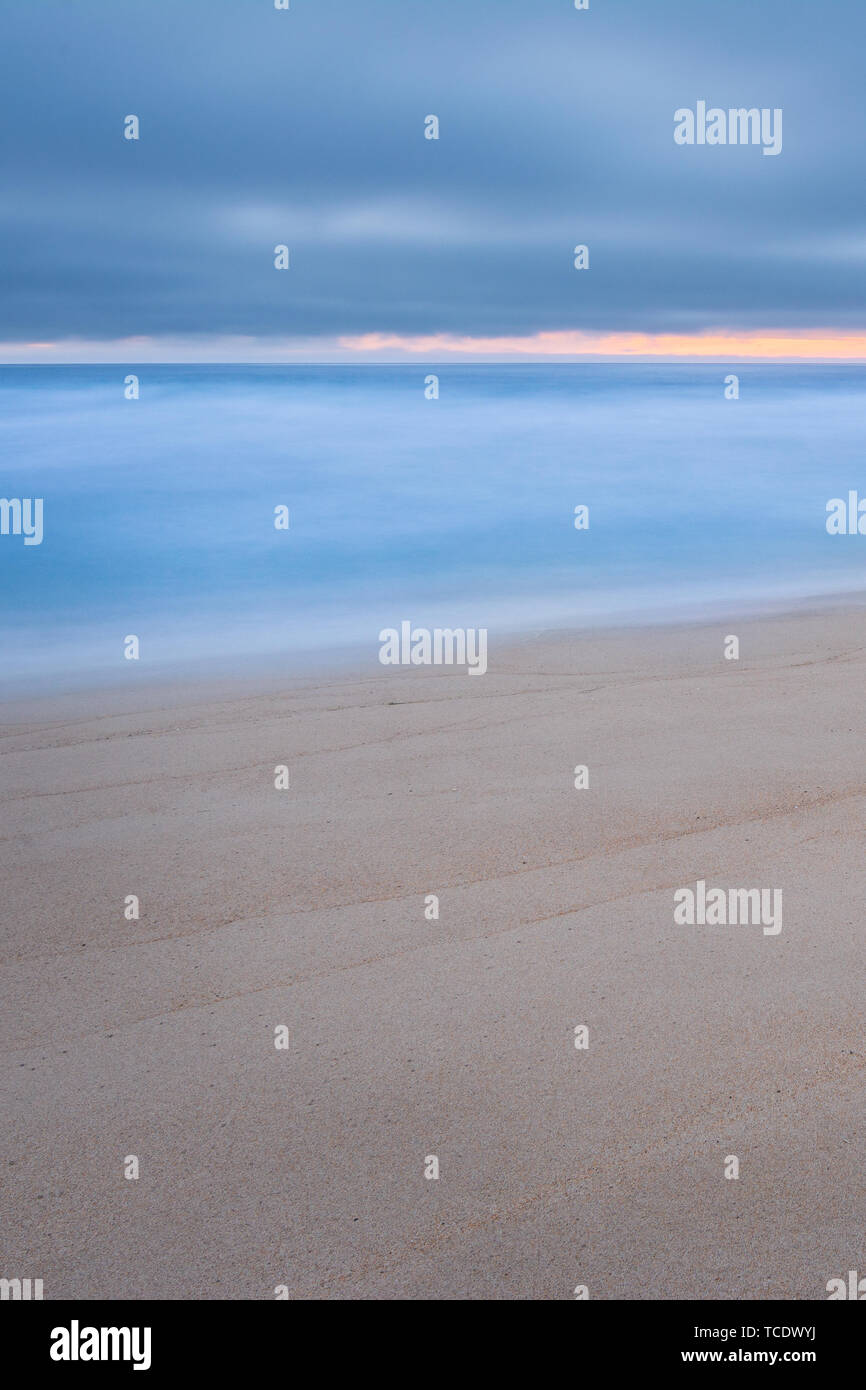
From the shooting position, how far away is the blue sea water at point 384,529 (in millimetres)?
12555

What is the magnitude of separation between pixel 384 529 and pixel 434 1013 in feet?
54.2

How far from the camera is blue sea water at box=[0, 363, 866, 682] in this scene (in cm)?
1255

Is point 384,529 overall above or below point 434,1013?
above

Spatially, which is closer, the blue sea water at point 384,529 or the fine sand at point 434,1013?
the fine sand at point 434,1013

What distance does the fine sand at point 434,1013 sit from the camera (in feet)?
9.37

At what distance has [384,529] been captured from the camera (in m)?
19.8

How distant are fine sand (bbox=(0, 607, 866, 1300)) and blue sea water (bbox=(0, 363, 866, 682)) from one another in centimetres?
439

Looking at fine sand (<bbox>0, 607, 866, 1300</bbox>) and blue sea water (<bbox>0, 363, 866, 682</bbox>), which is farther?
Result: blue sea water (<bbox>0, 363, 866, 682</bbox>)

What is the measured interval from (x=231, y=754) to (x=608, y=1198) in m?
4.13

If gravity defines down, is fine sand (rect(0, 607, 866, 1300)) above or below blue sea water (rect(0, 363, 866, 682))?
below

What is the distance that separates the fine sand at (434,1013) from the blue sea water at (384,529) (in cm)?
439

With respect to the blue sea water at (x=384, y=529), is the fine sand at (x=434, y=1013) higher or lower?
lower

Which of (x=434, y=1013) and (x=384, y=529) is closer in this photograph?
(x=434, y=1013)
